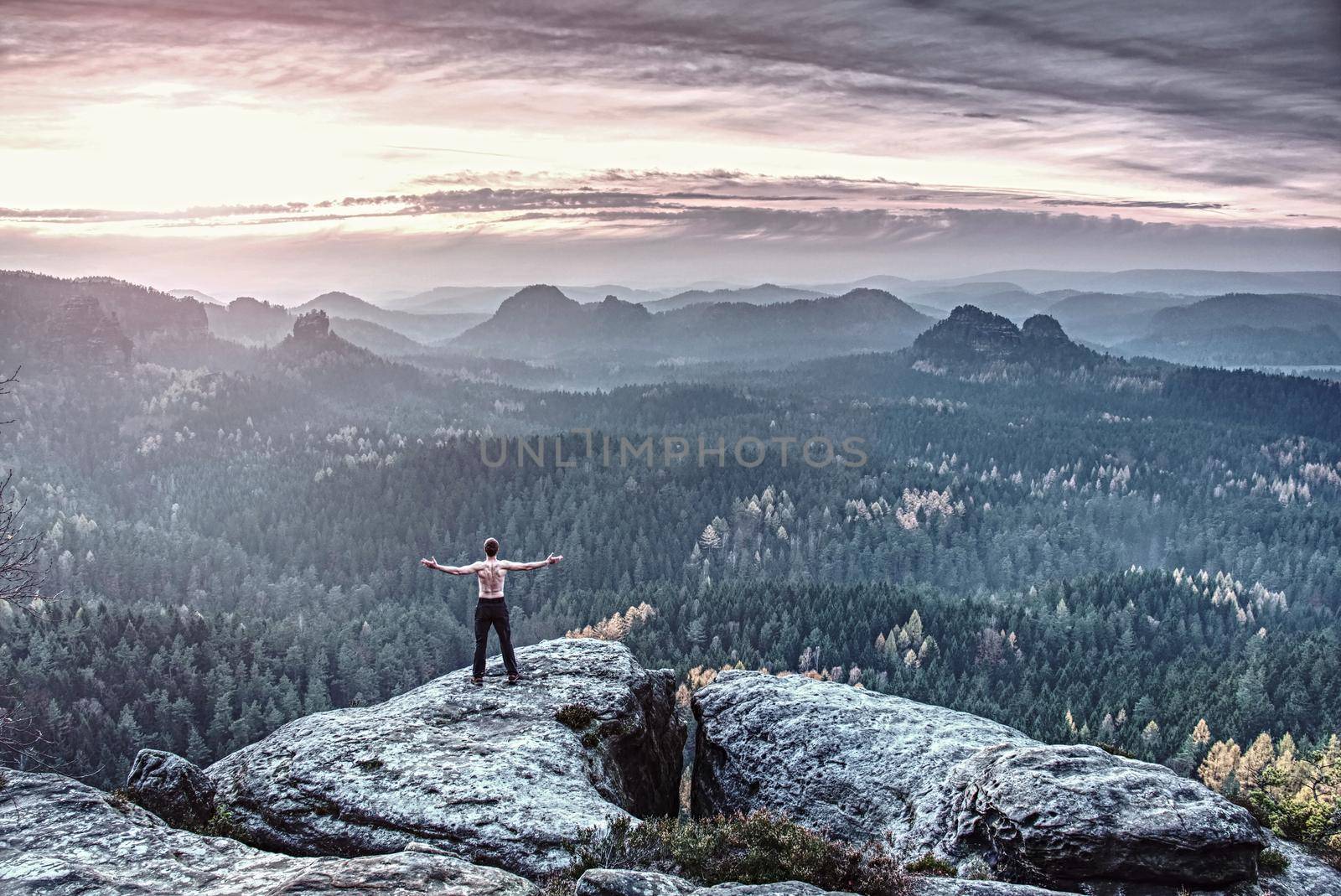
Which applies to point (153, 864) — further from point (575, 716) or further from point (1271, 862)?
point (1271, 862)

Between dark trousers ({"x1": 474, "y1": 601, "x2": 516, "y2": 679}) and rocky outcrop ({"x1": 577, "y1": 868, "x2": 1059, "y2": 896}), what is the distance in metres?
13.0

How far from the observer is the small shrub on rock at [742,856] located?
21.9 m

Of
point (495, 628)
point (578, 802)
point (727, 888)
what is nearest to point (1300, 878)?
point (727, 888)

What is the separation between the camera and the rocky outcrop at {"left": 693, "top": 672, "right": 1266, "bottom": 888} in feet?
76.9

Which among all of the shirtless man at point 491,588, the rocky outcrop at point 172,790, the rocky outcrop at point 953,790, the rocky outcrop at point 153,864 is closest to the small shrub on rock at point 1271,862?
the rocky outcrop at point 953,790

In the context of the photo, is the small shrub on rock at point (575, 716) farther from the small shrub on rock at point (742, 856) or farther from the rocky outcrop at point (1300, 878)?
the rocky outcrop at point (1300, 878)

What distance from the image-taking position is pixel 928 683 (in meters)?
136

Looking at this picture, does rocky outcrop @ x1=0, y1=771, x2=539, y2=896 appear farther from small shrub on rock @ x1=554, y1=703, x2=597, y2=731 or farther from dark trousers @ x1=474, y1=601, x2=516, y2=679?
dark trousers @ x1=474, y1=601, x2=516, y2=679

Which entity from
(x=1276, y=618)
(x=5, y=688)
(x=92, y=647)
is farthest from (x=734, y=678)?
(x=1276, y=618)

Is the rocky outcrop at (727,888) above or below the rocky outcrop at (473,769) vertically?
above

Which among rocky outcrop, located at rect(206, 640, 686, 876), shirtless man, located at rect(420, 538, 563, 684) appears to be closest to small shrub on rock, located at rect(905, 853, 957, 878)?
rocky outcrop, located at rect(206, 640, 686, 876)

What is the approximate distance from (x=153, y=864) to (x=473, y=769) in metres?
9.35

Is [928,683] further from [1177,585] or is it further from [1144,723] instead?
[1177,585]

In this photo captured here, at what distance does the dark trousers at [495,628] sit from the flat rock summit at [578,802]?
977 millimetres
